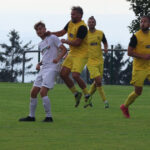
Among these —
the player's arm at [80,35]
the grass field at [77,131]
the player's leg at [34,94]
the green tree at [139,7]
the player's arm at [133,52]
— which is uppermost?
the green tree at [139,7]

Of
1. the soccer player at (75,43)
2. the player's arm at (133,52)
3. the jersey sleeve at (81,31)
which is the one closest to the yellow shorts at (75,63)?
the soccer player at (75,43)

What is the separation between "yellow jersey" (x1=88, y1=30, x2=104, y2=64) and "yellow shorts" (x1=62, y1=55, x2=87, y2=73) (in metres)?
2.48

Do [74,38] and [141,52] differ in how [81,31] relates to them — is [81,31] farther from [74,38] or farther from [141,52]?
[141,52]

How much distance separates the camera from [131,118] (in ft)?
40.8

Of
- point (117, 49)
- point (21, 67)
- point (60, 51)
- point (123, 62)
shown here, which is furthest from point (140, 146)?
point (21, 67)

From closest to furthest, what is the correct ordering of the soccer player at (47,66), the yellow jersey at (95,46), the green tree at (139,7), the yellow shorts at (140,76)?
1. the soccer player at (47,66)
2. the yellow shorts at (140,76)
3. the yellow jersey at (95,46)
4. the green tree at (139,7)

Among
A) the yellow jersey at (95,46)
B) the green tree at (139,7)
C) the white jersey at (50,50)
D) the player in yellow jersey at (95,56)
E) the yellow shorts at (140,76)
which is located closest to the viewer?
the white jersey at (50,50)

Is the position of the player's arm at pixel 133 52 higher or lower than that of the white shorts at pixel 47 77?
higher

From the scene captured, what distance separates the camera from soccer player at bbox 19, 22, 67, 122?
11281mm

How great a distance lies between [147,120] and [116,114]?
1509 mm

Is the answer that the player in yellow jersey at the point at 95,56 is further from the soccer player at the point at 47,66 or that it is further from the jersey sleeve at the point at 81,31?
the soccer player at the point at 47,66

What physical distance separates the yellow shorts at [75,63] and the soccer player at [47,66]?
2296 mm

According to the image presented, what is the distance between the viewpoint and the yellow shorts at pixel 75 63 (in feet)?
45.3

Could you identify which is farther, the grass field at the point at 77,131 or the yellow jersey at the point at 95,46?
the yellow jersey at the point at 95,46
